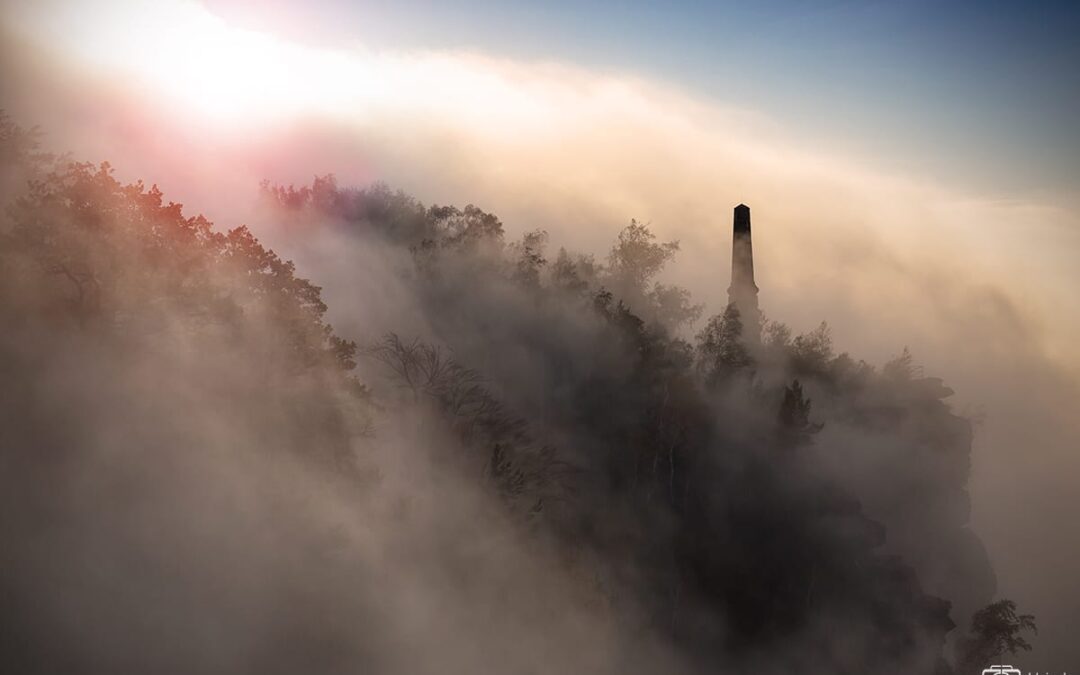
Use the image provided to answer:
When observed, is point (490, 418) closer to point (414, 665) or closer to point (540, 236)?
point (414, 665)

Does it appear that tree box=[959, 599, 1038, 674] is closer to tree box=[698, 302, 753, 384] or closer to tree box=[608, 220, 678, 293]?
tree box=[698, 302, 753, 384]

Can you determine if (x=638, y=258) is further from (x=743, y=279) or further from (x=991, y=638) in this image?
(x=991, y=638)

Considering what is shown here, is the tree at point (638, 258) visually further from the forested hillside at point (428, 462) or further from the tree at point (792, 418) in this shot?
the tree at point (792, 418)

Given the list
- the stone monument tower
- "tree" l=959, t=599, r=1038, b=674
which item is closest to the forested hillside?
"tree" l=959, t=599, r=1038, b=674

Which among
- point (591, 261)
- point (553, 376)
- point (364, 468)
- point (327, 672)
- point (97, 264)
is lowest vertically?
point (327, 672)

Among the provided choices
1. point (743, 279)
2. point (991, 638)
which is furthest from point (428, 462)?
point (991, 638)

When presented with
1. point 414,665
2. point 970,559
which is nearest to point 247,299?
point 414,665

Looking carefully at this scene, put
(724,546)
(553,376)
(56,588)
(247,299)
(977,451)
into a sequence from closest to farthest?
(56,588) < (247,299) < (724,546) < (553,376) < (977,451)

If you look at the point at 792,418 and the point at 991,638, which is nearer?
the point at 991,638
